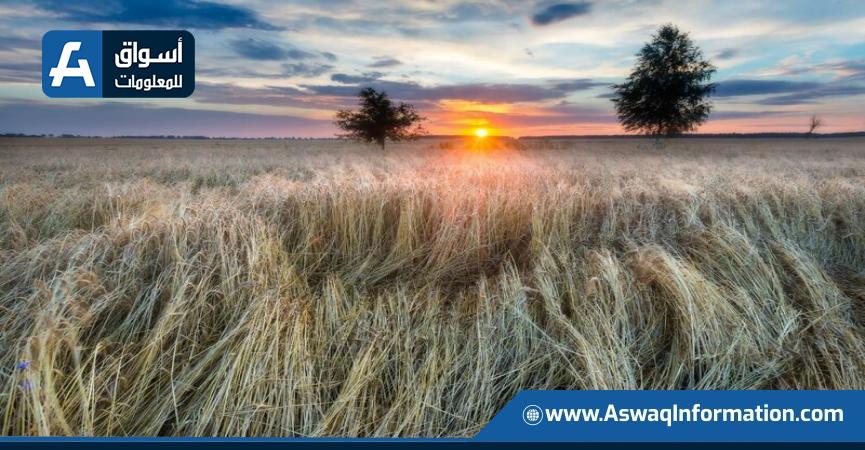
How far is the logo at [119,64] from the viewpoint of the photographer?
3.22m

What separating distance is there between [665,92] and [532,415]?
33.3m

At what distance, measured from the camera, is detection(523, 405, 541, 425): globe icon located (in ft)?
5.61

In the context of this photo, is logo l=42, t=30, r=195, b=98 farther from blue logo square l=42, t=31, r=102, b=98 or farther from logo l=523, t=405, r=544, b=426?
logo l=523, t=405, r=544, b=426

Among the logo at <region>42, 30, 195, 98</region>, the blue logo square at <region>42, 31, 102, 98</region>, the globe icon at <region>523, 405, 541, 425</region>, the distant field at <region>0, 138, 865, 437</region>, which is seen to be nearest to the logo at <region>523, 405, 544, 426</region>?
the globe icon at <region>523, 405, 541, 425</region>

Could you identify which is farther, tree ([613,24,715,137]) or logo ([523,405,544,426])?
tree ([613,24,715,137])

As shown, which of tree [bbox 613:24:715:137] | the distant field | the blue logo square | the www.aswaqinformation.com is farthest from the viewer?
tree [bbox 613:24:715:137]

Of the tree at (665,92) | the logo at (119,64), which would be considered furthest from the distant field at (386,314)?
the tree at (665,92)

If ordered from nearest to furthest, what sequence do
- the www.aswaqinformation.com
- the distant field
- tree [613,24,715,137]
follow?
1. the www.aswaqinformation.com
2. the distant field
3. tree [613,24,715,137]

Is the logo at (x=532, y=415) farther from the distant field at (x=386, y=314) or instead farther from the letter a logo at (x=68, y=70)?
the letter a logo at (x=68, y=70)

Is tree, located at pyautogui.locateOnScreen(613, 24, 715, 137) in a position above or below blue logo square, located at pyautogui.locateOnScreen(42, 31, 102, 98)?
above

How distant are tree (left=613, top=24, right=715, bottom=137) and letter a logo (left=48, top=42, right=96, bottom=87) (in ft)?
102

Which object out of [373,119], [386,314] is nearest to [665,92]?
[373,119]

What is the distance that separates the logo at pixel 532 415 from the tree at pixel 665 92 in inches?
1242

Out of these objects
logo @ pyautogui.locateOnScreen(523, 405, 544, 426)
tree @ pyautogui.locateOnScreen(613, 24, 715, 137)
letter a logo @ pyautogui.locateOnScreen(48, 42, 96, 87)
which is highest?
tree @ pyautogui.locateOnScreen(613, 24, 715, 137)
